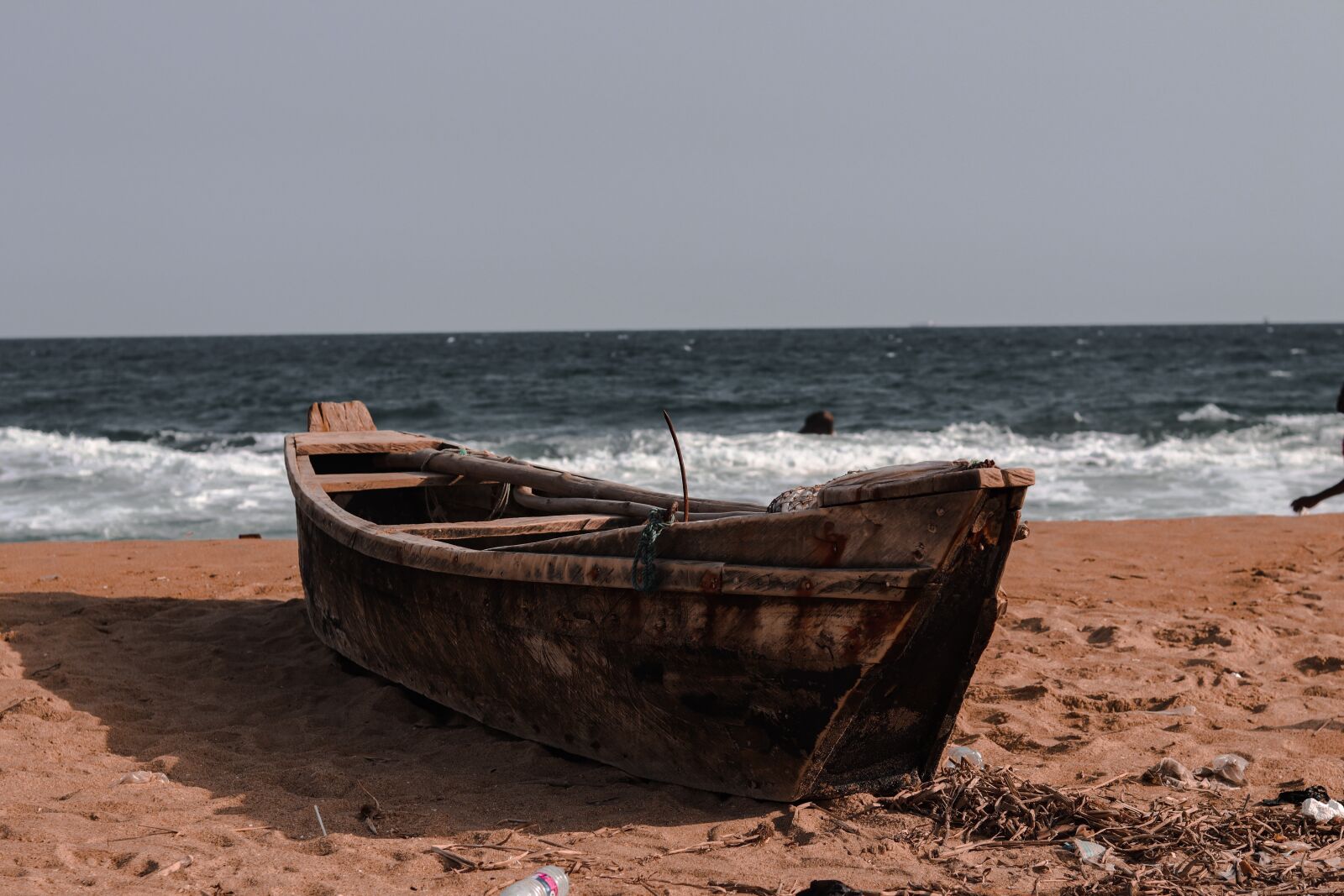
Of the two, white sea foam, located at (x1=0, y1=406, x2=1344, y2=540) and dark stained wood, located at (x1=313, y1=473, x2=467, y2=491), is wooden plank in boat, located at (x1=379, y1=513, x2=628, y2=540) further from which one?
white sea foam, located at (x1=0, y1=406, x2=1344, y2=540)

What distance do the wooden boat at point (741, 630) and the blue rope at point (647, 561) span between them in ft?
0.08

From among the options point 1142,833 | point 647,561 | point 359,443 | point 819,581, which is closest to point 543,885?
point 647,561

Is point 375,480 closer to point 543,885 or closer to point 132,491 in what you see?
point 543,885

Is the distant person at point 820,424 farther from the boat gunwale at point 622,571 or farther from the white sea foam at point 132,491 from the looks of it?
the boat gunwale at point 622,571

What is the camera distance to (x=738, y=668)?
310 centimetres

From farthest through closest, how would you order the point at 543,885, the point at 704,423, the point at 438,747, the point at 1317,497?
the point at 704,423 < the point at 1317,497 < the point at 438,747 < the point at 543,885

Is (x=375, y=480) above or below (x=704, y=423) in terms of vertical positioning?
above

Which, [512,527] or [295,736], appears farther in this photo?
[512,527]

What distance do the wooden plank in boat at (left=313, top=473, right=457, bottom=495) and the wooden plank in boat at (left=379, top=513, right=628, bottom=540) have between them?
43.2 inches

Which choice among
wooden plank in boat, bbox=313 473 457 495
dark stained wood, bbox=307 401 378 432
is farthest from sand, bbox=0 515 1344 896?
dark stained wood, bbox=307 401 378 432

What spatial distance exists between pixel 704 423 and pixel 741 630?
65.0 ft

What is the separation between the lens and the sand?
2.88 m

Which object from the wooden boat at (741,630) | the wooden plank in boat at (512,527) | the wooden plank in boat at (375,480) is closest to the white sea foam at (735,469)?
the wooden plank in boat at (375,480)

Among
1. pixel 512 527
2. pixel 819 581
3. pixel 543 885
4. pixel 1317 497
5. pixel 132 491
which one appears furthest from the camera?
pixel 132 491
